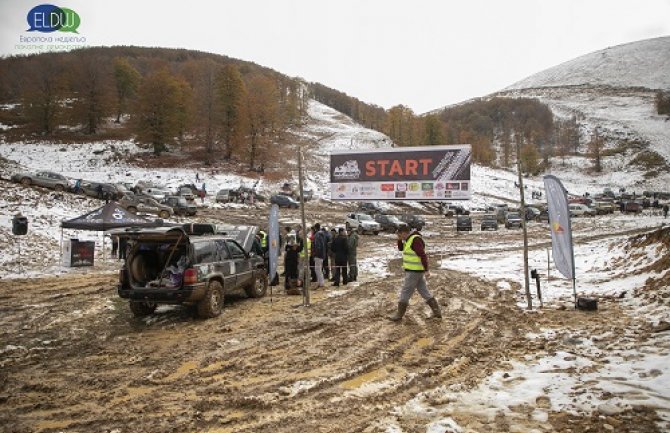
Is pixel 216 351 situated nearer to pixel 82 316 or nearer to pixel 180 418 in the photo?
pixel 180 418

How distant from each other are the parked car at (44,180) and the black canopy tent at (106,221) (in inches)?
A: 804

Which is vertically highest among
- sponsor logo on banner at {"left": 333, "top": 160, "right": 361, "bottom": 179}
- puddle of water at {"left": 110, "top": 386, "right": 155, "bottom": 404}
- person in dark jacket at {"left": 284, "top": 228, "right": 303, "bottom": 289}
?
sponsor logo on banner at {"left": 333, "top": 160, "right": 361, "bottom": 179}

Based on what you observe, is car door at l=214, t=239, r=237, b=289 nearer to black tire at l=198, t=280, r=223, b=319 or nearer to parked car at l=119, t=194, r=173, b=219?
black tire at l=198, t=280, r=223, b=319

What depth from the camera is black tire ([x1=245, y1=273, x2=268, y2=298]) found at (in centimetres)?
1103

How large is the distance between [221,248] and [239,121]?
53403mm

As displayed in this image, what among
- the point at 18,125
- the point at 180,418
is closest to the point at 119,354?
the point at 180,418

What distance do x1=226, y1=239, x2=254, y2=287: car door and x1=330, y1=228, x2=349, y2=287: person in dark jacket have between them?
3000 mm

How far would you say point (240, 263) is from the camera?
10328 mm

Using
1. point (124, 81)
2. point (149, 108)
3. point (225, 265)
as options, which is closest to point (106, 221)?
point (225, 265)

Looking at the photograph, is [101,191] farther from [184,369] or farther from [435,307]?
[435,307]

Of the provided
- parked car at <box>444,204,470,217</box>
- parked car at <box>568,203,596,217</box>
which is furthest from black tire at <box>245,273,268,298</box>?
parked car at <box>568,203,596,217</box>

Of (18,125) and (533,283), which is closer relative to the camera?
(533,283)

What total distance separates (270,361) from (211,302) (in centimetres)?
326

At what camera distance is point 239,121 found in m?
60.1
